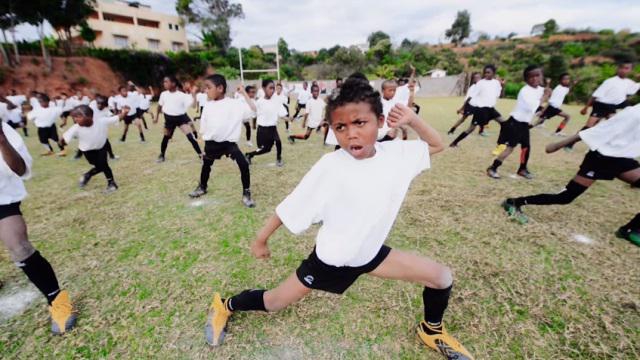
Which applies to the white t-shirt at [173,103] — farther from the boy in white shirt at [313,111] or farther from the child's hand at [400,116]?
the child's hand at [400,116]

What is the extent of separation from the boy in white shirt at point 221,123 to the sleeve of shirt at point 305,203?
292 centimetres

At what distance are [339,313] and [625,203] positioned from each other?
4885mm

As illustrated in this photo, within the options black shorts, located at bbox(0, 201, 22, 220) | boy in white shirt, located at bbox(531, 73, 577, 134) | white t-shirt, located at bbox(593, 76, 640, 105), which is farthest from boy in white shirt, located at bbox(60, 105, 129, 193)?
white t-shirt, located at bbox(593, 76, 640, 105)

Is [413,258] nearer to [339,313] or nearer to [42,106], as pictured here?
[339,313]

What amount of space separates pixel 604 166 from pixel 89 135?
279 inches

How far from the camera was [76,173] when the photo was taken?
20.4ft

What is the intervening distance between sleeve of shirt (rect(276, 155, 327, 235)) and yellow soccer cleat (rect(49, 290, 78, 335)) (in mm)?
2036

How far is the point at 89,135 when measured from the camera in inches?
187

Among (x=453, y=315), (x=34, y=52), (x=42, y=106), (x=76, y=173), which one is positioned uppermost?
(x=34, y=52)

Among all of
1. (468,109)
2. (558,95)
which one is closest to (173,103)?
(468,109)

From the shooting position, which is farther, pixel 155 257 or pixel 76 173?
pixel 76 173

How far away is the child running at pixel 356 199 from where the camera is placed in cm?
146

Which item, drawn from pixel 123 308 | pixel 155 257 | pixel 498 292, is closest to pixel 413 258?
pixel 498 292

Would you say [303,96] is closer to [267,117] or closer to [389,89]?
[267,117]
